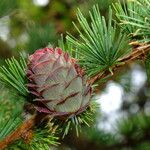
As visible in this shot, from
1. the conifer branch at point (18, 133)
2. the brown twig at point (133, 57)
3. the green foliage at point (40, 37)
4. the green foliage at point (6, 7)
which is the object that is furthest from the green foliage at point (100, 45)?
the green foliage at point (40, 37)

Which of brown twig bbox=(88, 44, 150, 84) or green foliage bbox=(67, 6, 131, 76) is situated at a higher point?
green foliage bbox=(67, 6, 131, 76)

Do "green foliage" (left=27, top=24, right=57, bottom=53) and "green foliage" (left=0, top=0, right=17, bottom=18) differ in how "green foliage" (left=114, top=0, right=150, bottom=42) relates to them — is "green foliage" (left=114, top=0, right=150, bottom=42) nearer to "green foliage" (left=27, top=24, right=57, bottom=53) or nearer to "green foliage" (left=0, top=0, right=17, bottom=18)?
"green foliage" (left=0, top=0, right=17, bottom=18)

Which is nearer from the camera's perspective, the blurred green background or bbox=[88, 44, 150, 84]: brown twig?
bbox=[88, 44, 150, 84]: brown twig

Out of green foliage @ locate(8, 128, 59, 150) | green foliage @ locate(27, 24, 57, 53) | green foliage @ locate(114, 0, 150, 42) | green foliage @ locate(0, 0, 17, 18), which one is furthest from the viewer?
green foliage @ locate(27, 24, 57, 53)

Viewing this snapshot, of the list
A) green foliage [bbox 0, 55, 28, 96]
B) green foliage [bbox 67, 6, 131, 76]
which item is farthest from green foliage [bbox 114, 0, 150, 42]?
green foliage [bbox 0, 55, 28, 96]

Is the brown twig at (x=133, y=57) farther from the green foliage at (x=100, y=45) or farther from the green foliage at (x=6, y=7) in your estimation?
the green foliage at (x=6, y=7)

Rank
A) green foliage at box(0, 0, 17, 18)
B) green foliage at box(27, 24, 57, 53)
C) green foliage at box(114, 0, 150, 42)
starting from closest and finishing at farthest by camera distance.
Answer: green foliage at box(114, 0, 150, 42), green foliage at box(0, 0, 17, 18), green foliage at box(27, 24, 57, 53)

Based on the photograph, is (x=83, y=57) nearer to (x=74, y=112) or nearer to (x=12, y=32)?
(x=74, y=112)
